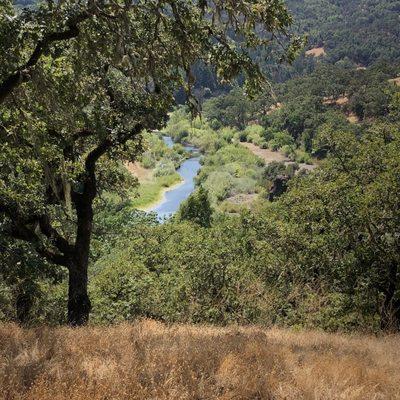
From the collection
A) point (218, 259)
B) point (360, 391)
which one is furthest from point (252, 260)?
point (360, 391)

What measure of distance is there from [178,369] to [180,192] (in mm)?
71333

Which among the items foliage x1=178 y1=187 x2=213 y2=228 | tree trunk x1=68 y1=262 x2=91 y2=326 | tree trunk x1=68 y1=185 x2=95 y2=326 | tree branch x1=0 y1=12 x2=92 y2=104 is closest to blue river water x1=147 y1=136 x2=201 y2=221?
foliage x1=178 y1=187 x2=213 y2=228

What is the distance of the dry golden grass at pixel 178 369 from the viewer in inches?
197

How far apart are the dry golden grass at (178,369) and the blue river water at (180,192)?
4167 centimetres

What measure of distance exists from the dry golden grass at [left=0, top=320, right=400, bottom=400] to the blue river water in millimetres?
41670

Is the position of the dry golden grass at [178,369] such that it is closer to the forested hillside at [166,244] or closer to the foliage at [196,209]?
the forested hillside at [166,244]

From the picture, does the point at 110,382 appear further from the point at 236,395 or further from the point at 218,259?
the point at 218,259

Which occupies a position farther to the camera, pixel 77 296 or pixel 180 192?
pixel 180 192

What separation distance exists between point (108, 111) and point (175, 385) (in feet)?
22.1

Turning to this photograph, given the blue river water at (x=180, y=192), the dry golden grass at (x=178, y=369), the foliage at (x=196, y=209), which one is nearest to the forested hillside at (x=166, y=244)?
the dry golden grass at (x=178, y=369)

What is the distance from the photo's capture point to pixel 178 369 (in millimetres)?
5547

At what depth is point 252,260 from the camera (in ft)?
65.8

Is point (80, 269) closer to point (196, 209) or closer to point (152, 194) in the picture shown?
point (196, 209)

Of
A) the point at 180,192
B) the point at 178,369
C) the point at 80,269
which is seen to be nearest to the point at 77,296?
the point at 80,269
